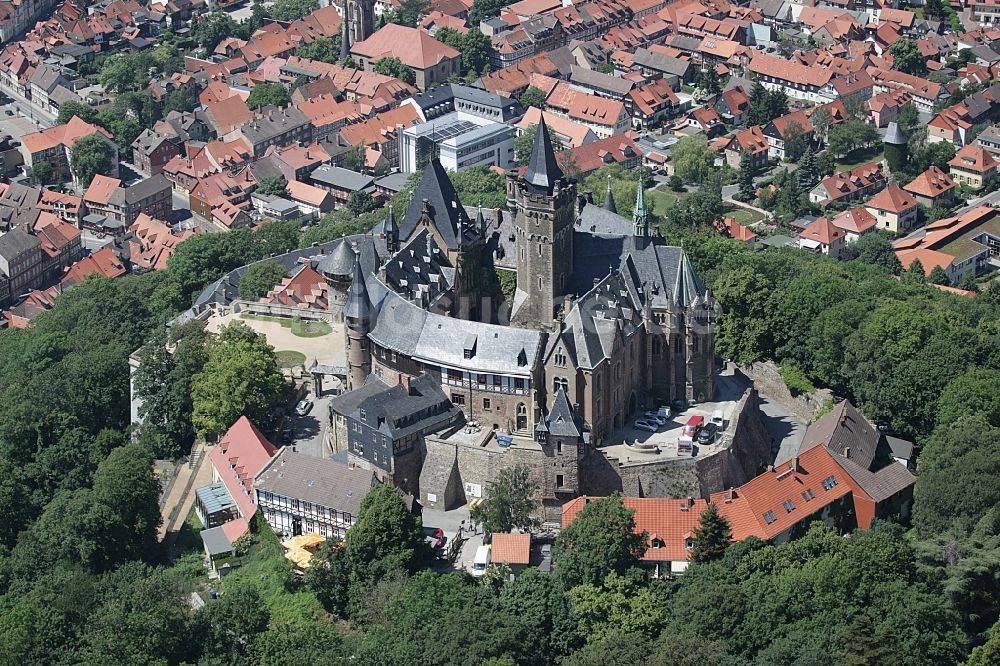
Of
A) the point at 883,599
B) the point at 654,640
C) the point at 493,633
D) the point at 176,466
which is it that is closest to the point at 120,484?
the point at 176,466

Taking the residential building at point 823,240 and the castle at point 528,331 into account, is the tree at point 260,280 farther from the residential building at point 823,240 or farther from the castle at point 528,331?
the residential building at point 823,240

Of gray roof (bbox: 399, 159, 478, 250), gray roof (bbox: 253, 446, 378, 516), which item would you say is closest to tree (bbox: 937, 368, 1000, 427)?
gray roof (bbox: 399, 159, 478, 250)

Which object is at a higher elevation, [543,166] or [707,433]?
[543,166]

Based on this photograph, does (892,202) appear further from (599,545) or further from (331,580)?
(331,580)

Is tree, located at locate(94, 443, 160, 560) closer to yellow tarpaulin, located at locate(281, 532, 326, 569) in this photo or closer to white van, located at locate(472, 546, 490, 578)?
yellow tarpaulin, located at locate(281, 532, 326, 569)

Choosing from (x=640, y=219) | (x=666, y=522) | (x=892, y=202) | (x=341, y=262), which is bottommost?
(x=892, y=202)

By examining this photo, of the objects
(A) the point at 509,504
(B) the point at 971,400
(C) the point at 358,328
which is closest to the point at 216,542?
(C) the point at 358,328

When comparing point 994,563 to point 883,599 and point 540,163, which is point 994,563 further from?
point 540,163
